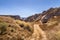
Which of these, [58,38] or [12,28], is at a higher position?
[12,28]

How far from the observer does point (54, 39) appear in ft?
72.8

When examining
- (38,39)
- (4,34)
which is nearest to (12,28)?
(4,34)

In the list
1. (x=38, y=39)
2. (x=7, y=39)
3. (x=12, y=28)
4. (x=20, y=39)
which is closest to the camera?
(x=7, y=39)

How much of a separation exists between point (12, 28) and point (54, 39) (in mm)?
5921

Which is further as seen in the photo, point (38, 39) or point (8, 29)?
point (38, 39)

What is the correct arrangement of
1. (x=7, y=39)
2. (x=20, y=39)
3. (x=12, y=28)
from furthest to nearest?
1. (x=12, y=28)
2. (x=20, y=39)
3. (x=7, y=39)

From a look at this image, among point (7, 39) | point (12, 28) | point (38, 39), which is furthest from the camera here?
point (38, 39)

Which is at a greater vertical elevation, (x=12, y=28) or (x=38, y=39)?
(x=12, y=28)

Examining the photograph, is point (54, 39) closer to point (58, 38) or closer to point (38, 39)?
point (58, 38)

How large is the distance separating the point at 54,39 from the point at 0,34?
24.4 ft

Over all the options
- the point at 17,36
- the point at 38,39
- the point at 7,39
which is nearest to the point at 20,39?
the point at 17,36

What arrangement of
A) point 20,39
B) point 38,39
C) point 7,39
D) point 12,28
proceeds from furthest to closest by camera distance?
point 38,39
point 12,28
point 20,39
point 7,39

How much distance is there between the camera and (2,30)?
66.4ft

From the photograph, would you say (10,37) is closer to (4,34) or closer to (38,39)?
(4,34)
